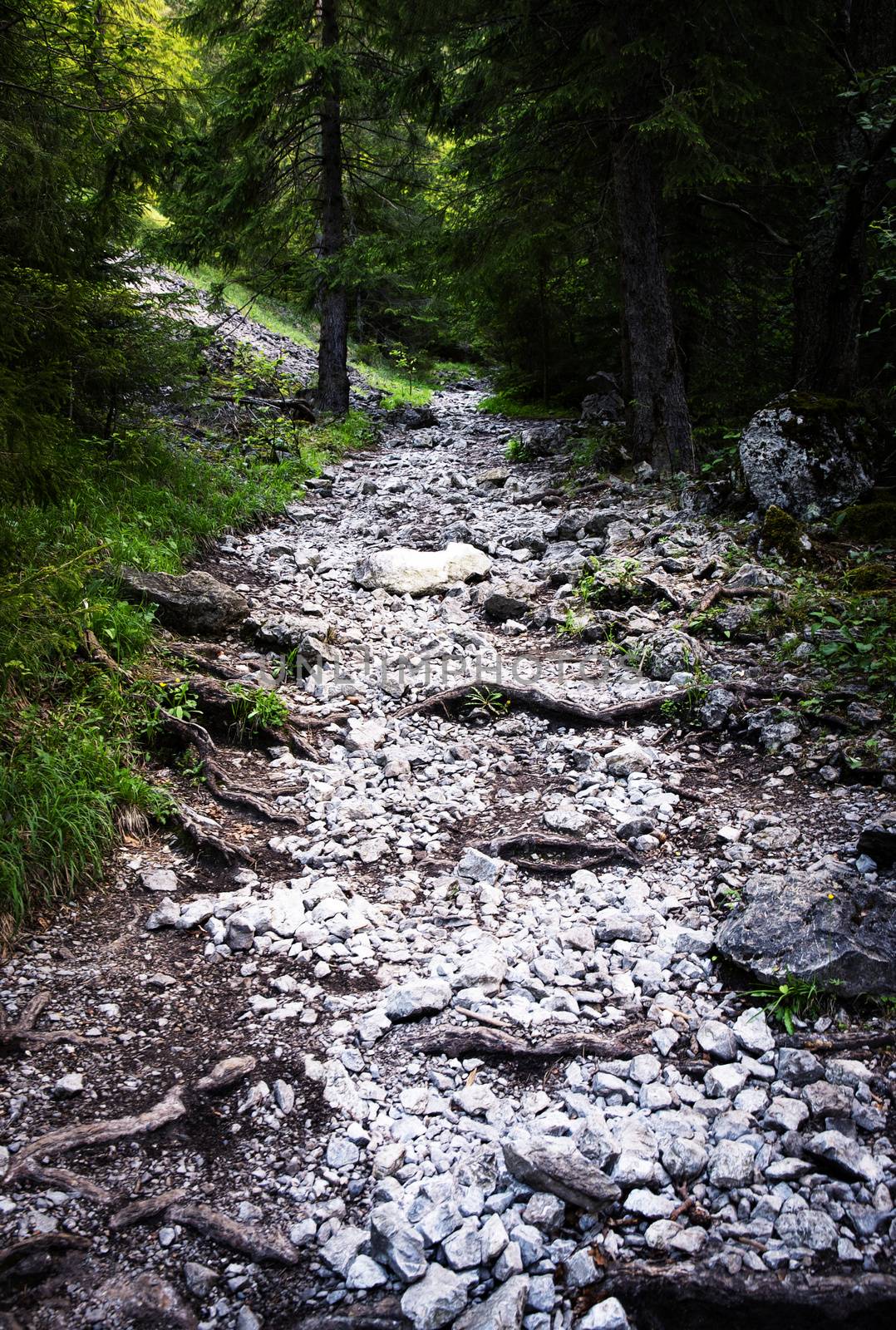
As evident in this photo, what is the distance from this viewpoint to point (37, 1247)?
2.25 metres

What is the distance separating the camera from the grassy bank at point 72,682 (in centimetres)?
376

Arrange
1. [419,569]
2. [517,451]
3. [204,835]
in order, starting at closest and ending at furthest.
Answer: [204,835], [419,569], [517,451]

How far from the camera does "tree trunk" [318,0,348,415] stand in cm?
1445

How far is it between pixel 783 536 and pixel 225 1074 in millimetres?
6897

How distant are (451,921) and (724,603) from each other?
4.24m

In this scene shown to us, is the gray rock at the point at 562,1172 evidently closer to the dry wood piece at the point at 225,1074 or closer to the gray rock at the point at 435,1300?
the gray rock at the point at 435,1300

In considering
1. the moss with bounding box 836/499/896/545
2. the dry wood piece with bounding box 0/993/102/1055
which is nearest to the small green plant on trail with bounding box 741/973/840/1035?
the dry wood piece with bounding box 0/993/102/1055

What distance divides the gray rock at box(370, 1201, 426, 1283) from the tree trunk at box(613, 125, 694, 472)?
9.95 meters

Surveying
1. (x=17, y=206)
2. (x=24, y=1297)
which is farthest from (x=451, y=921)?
(x=17, y=206)

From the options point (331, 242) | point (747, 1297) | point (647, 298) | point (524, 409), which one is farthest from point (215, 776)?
point (524, 409)

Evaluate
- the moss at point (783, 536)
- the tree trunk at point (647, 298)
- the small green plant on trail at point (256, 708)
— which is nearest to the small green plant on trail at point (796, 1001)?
the small green plant on trail at point (256, 708)

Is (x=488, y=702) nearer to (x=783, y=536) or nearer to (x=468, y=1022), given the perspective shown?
(x=468, y=1022)

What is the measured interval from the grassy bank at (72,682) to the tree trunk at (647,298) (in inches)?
266

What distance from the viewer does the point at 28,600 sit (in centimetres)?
386
